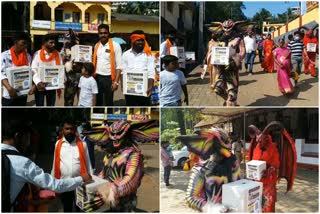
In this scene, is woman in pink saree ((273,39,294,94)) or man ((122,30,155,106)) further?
woman in pink saree ((273,39,294,94))

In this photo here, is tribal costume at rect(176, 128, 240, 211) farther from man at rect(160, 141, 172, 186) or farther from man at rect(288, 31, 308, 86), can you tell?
man at rect(288, 31, 308, 86)

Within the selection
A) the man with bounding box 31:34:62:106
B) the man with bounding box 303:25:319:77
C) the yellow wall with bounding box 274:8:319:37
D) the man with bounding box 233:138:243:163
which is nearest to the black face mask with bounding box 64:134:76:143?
the man with bounding box 31:34:62:106

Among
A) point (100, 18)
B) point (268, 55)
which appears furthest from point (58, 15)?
point (268, 55)

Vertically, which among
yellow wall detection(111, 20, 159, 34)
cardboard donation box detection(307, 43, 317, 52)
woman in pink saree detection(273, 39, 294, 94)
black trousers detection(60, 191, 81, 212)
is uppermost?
yellow wall detection(111, 20, 159, 34)

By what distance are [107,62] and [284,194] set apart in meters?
2.18

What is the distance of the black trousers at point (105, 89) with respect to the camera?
152 inches

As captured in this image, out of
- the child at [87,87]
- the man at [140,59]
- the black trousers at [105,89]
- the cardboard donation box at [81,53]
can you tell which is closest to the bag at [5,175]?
the child at [87,87]

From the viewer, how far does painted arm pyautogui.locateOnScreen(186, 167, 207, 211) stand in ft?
12.9

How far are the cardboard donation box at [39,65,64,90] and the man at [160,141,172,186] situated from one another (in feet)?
3.74

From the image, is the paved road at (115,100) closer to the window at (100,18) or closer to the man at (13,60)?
the man at (13,60)

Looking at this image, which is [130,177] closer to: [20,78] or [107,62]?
[107,62]

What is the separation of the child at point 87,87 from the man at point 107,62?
58mm

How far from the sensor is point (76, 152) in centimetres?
378

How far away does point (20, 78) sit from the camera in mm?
3779
